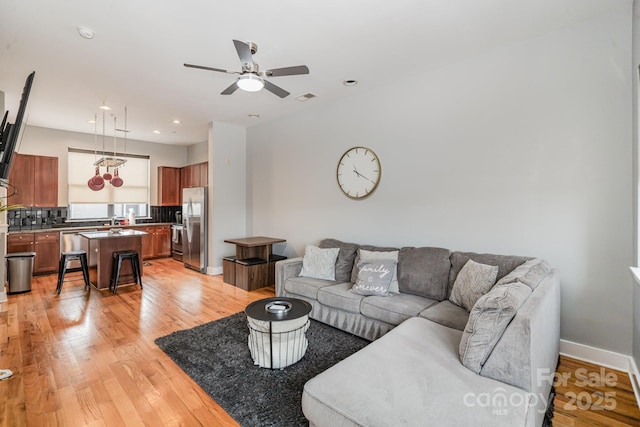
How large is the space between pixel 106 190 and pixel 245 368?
21.5 feet

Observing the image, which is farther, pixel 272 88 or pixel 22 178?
pixel 22 178

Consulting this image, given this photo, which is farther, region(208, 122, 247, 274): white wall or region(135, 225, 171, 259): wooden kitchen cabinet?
region(135, 225, 171, 259): wooden kitchen cabinet

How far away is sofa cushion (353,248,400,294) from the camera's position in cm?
327

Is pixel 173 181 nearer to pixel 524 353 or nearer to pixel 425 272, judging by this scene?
pixel 425 272

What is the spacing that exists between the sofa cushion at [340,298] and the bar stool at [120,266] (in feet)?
11.1

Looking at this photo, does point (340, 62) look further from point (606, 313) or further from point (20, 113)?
point (606, 313)

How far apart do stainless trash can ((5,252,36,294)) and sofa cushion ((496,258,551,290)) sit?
6375 millimetres

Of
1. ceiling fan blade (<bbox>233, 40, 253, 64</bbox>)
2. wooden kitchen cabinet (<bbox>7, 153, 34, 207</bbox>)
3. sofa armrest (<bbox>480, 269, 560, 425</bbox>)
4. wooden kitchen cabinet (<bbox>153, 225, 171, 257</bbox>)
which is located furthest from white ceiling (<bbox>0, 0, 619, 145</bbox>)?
wooden kitchen cabinet (<bbox>153, 225, 171, 257</bbox>)

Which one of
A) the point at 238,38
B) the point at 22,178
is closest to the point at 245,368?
the point at 238,38

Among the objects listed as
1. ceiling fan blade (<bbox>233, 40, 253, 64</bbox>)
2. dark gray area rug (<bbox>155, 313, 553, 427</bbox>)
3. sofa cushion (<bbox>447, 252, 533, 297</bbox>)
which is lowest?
dark gray area rug (<bbox>155, 313, 553, 427</bbox>)

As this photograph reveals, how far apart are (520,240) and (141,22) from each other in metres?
3.99

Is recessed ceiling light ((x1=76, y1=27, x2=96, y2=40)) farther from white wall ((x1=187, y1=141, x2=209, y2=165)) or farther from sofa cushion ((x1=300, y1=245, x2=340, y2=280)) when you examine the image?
white wall ((x1=187, y1=141, x2=209, y2=165))

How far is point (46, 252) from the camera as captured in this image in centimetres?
577

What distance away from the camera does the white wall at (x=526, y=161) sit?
2.52m
